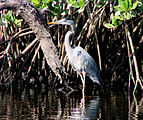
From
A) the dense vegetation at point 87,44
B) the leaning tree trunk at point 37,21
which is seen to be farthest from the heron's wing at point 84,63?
the leaning tree trunk at point 37,21

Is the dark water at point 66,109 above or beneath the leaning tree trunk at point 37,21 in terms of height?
beneath

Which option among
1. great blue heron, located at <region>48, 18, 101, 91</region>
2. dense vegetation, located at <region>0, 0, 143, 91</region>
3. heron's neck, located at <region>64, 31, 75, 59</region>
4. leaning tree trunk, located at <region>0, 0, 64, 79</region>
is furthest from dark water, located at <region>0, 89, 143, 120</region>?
Answer: dense vegetation, located at <region>0, 0, 143, 91</region>

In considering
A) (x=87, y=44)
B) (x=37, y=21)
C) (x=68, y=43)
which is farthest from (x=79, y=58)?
(x=37, y=21)

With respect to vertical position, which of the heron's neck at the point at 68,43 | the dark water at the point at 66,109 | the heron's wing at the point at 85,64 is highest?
the heron's neck at the point at 68,43

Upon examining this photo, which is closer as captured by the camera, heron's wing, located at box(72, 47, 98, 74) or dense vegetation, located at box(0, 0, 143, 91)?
heron's wing, located at box(72, 47, 98, 74)

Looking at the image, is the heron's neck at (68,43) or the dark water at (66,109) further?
the heron's neck at (68,43)

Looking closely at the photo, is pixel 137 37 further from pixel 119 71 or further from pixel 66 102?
pixel 66 102

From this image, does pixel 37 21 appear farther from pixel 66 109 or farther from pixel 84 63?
pixel 66 109

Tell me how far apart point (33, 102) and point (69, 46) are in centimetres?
256

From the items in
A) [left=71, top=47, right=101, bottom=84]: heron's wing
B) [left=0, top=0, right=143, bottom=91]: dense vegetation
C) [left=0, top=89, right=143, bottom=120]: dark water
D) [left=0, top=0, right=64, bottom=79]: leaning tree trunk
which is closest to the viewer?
[left=0, top=89, right=143, bottom=120]: dark water

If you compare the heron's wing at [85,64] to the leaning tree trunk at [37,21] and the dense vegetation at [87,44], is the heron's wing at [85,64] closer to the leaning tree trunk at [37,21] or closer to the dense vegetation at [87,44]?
the dense vegetation at [87,44]

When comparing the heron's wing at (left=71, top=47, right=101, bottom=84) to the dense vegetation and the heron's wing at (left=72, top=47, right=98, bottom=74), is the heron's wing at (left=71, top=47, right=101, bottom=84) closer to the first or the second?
the heron's wing at (left=72, top=47, right=98, bottom=74)

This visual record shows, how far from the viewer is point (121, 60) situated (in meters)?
9.16

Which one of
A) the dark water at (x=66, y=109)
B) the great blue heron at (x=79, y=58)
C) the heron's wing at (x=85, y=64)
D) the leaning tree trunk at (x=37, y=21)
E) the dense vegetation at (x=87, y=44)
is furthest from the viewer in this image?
the dense vegetation at (x=87, y=44)
